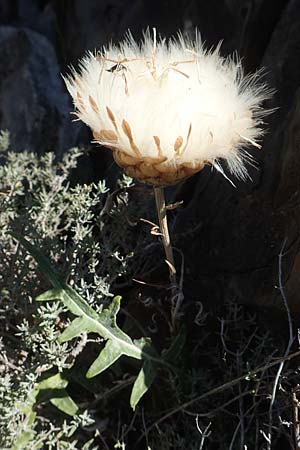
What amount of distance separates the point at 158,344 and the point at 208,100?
2.18 feet

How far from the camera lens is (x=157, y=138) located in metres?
1.26

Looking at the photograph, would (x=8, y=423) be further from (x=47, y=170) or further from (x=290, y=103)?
(x=290, y=103)

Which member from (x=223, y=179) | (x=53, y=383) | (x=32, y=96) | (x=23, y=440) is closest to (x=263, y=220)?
(x=223, y=179)

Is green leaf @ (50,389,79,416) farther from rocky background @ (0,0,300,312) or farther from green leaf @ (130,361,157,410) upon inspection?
rocky background @ (0,0,300,312)

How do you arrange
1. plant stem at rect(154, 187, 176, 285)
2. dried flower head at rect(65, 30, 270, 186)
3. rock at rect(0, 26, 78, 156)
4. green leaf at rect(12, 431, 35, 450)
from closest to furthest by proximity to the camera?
dried flower head at rect(65, 30, 270, 186) → plant stem at rect(154, 187, 176, 285) → green leaf at rect(12, 431, 35, 450) → rock at rect(0, 26, 78, 156)

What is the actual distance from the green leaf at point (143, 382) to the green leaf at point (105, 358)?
0.06 m

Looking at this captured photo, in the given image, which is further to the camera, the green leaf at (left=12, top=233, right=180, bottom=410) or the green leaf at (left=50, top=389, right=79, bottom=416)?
the green leaf at (left=50, top=389, right=79, bottom=416)

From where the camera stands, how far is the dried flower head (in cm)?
129

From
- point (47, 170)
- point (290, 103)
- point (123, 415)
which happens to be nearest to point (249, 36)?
point (290, 103)

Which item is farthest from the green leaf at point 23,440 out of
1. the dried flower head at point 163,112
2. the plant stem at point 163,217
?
the dried flower head at point 163,112

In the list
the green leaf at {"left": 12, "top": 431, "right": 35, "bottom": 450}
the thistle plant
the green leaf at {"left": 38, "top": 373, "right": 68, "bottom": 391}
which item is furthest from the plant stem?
the green leaf at {"left": 12, "top": 431, "right": 35, "bottom": 450}

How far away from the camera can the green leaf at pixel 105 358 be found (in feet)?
4.71

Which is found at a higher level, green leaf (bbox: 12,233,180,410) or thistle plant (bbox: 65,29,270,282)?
thistle plant (bbox: 65,29,270,282)

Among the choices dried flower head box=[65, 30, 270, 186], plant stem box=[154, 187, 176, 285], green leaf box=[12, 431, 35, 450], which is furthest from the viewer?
green leaf box=[12, 431, 35, 450]
